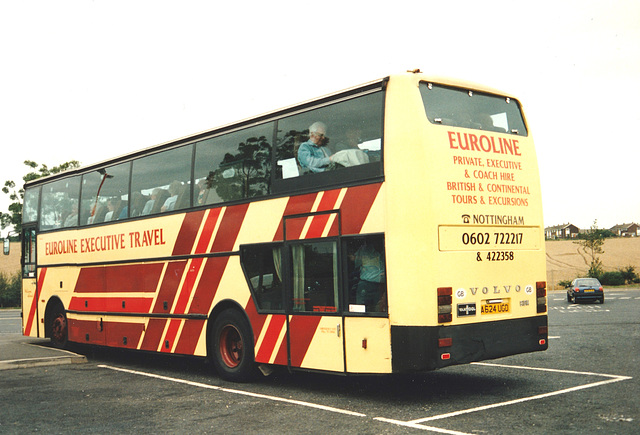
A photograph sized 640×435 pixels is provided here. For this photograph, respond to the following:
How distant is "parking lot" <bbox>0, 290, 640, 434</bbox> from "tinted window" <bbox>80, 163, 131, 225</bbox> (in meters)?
2.90

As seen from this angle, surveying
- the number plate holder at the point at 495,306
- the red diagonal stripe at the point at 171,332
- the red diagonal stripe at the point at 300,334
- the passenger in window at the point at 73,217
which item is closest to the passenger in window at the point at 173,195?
the red diagonal stripe at the point at 171,332

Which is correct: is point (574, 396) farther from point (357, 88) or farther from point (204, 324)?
point (204, 324)

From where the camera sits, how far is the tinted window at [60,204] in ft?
48.9

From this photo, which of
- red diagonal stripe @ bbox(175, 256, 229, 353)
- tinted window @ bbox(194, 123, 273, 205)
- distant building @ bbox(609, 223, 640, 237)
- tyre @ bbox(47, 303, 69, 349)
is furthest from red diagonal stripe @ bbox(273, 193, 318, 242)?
distant building @ bbox(609, 223, 640, 237)

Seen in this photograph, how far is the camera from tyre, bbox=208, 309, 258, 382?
1041cm

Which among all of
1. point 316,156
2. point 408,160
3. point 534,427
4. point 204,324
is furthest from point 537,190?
point 204,324

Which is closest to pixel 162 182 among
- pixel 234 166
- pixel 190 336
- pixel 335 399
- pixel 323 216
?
pixel 234 166

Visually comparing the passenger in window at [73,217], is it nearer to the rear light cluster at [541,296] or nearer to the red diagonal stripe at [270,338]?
the red diagonal stripe at [270,338]

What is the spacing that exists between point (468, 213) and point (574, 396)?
2.63m

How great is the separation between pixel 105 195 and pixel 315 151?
6.02 m

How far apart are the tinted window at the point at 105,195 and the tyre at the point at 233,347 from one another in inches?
141

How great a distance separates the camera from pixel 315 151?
31.2 ft

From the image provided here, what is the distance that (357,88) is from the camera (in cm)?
895

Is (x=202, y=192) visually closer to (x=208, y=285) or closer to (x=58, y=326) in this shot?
(x=208, y=285)
